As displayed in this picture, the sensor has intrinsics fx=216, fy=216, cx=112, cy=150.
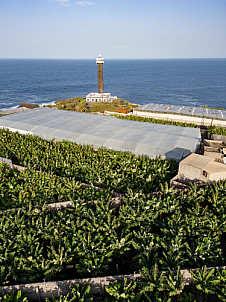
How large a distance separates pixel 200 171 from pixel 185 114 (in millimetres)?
34541

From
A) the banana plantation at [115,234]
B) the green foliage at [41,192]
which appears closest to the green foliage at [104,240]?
the banana plantation at [115,234]

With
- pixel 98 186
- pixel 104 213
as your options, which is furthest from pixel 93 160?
pixel 104 213

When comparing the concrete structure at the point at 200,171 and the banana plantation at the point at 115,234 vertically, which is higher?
the concrete structure at the point at 200,171

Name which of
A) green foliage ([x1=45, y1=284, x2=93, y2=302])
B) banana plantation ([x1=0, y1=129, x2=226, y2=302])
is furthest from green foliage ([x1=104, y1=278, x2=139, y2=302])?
green foliage ([x1=45, y1=284, x2=93, y2=302])

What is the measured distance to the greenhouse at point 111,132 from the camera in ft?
106

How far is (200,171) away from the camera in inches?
967

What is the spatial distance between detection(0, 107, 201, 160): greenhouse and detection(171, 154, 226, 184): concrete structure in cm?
479

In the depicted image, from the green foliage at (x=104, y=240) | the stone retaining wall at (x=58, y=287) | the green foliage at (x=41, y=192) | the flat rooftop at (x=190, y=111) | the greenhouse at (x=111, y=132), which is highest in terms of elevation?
the flat rooftop at (x=190, y=111)

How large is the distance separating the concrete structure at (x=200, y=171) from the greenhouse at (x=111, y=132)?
15.7ft

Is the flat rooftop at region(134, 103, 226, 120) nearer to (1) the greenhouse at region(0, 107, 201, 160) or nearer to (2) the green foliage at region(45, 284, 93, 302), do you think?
(1) the greenhouse at region(0, 107, 201, 160)

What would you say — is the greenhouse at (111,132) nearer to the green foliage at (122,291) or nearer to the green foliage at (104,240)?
the green foliage at (104,240)

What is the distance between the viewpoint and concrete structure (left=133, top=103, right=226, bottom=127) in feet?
175

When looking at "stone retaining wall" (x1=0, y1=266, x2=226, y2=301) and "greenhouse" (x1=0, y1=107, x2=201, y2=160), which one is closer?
"stone retaining wall" (x1=0, y1=266, x2=226, y2=301)

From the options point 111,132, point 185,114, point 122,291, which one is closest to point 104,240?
point 122,291
